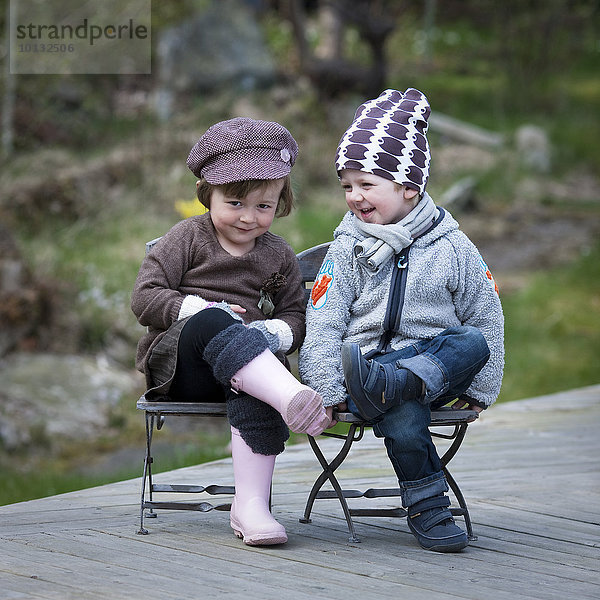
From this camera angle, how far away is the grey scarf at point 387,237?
3.04m

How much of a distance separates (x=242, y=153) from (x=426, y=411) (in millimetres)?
935

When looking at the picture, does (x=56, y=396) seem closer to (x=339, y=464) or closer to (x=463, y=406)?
(x=339, y=464)

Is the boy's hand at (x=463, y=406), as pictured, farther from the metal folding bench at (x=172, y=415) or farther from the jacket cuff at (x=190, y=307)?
the jacket cuff at (x=190, y=307)

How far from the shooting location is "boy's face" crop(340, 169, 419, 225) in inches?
123

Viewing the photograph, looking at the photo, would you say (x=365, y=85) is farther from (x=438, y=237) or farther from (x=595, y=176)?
(x=438, y=237)

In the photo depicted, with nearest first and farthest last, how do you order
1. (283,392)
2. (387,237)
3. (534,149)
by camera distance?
(283,392), (387,237), (534,149)

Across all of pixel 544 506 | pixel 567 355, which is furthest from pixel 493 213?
pixel 544 506

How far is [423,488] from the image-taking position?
2984 mm

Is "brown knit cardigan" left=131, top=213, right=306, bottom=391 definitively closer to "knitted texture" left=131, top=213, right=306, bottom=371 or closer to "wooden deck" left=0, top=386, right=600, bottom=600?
"knitted texture" left=131, top=213, right=306, bottom=371

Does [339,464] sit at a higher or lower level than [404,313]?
lower

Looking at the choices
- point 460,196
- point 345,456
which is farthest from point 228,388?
point 460,196

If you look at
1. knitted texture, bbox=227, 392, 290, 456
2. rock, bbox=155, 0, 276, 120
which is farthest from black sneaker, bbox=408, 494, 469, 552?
rock, bbox=155, 0, 276, 120

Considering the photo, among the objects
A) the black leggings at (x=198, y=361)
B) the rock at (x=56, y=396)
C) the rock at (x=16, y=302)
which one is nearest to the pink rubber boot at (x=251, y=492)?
the black leggings at (x=198, y=361)

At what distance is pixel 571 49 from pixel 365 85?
5831 mm
